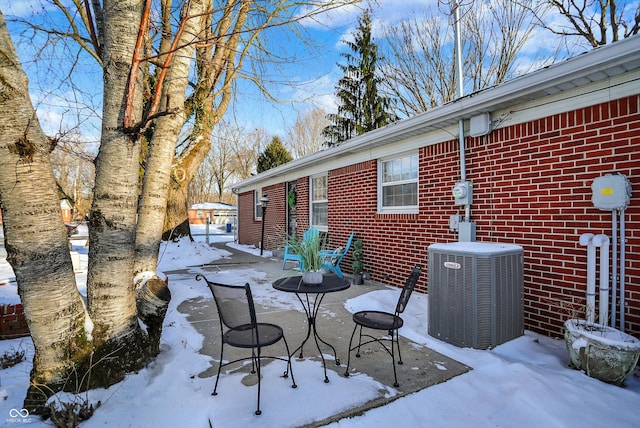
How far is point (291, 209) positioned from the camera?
1016 centimetres

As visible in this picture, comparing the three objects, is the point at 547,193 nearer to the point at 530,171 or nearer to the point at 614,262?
the point at 530,171

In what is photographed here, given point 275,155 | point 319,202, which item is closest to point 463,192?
point 319,202

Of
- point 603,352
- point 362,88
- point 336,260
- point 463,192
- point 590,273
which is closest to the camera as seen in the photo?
point 603,352

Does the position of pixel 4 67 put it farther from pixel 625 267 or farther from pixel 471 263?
pixel 625 267

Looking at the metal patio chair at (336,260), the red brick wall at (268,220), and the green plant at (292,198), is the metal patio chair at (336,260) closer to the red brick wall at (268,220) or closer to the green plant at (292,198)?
the green plant at (292,198)

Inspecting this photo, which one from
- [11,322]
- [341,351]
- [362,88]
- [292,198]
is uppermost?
[362,88]

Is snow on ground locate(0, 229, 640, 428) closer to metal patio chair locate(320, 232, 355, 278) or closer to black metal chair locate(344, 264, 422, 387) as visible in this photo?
black metal chair locate(344, 264, 422, 387)

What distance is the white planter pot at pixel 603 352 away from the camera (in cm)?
244

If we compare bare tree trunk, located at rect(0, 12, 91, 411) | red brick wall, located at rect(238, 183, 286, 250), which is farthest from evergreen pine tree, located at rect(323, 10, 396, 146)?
bare tree trunk, located at rect(0, 12, 91, 411)

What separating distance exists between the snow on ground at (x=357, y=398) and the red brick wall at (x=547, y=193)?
0.74 metres

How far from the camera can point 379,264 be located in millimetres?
6188

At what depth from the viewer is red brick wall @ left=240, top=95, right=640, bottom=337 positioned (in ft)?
9.70

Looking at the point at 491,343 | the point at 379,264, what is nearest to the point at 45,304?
the point at 491,343

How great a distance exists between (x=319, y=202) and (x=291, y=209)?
Answer: 1.86 meters
